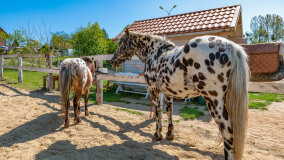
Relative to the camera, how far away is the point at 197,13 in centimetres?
845

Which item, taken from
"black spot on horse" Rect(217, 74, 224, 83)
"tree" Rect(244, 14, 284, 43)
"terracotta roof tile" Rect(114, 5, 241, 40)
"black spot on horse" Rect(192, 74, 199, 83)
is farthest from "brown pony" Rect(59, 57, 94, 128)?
"tree" Rect(244, 14, 284, 43)

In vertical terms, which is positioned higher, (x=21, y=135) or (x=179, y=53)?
(x=179, y=53)

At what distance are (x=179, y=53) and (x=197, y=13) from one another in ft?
23.6

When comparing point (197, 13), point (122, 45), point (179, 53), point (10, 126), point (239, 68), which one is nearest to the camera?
point (239, 68)

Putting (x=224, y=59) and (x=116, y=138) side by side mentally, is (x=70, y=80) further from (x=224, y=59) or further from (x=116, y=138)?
(x=224, y=59)

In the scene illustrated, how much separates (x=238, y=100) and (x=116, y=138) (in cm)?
224

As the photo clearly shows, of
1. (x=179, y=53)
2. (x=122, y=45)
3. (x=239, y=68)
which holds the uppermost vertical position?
(x=122, y=45)

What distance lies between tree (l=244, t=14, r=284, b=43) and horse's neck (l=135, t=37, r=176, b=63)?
29.0m

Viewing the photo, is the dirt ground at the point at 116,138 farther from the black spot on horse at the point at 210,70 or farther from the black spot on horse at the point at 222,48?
the black spot on horse at the point at 222,48

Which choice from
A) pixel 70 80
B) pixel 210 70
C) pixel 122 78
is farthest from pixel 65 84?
pixel 210 70

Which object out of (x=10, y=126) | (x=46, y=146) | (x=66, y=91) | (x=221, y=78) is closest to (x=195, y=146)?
(x=221, y=78)

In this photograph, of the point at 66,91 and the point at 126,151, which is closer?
the point at 126,151

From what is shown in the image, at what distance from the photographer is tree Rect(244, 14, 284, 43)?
2546 cm

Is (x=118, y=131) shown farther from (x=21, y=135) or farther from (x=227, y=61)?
(x=227, y=61)
